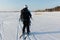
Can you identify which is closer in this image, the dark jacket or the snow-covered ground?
the dark jacket

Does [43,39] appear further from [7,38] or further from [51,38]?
[7,38]

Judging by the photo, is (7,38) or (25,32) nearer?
(7,38)

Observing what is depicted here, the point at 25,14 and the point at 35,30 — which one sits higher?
the point at 25,14

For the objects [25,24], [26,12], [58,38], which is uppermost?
[26,12]

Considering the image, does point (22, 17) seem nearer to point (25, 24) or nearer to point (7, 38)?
point (25, 24)

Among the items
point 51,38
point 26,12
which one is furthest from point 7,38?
point 51,38

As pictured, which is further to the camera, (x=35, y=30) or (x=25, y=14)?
(x=35, y=30)

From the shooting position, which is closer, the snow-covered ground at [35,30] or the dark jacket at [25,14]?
the dark jacket at [25,14]

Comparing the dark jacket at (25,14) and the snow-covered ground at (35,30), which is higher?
the dark jacket at (25,14)

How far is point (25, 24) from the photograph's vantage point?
31.5 ft

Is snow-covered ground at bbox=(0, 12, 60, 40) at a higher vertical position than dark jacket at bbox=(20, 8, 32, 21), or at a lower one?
lower

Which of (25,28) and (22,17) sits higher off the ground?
(22,17)

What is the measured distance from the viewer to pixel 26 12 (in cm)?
920

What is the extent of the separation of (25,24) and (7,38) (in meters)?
1.10
